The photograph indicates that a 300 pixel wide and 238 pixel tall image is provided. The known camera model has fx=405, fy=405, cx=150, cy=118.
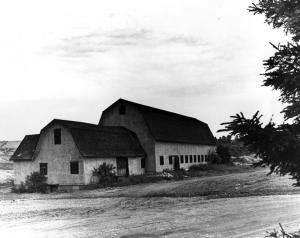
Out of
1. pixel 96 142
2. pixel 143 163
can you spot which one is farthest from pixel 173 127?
pixel 96 142

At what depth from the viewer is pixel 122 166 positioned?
117 feet

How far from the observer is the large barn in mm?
32156

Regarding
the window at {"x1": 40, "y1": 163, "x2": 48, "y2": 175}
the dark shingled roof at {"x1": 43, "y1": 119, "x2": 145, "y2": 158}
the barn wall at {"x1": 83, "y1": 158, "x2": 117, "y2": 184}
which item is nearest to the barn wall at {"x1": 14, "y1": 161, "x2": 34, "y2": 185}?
the window at {"x1": 40, "y1": 163, "x2": 48, "y2": 175}

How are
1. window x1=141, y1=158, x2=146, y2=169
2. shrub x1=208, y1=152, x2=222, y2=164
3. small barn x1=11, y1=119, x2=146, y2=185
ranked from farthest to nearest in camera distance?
shrub x1=208, y1=152, x2=222, y2=164, window x1=141, y1=158, x2=146, y2=169, small barn x1=11, y1=119, x2=146, y2=185

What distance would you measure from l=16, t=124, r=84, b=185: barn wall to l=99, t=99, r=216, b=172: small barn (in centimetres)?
994

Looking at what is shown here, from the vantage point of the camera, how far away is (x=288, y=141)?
4.93 meters

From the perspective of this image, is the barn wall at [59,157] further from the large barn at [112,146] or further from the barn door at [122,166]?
the barn door at [122,166]

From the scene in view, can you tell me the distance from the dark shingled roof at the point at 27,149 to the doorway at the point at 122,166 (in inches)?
299

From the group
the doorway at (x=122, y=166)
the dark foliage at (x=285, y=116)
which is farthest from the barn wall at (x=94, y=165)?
the dark foliage at (x=285, y=116)

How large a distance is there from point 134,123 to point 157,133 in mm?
2577

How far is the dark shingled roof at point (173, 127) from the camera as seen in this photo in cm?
4138

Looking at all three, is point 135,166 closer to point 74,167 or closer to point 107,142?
point 107,142

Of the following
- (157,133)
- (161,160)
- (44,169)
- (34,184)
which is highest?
(157,133)

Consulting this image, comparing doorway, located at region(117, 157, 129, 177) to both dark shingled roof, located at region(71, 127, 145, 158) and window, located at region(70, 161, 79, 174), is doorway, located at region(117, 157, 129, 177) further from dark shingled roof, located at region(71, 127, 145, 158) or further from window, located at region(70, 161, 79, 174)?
window, located at region(70, 161, 79, 174)
